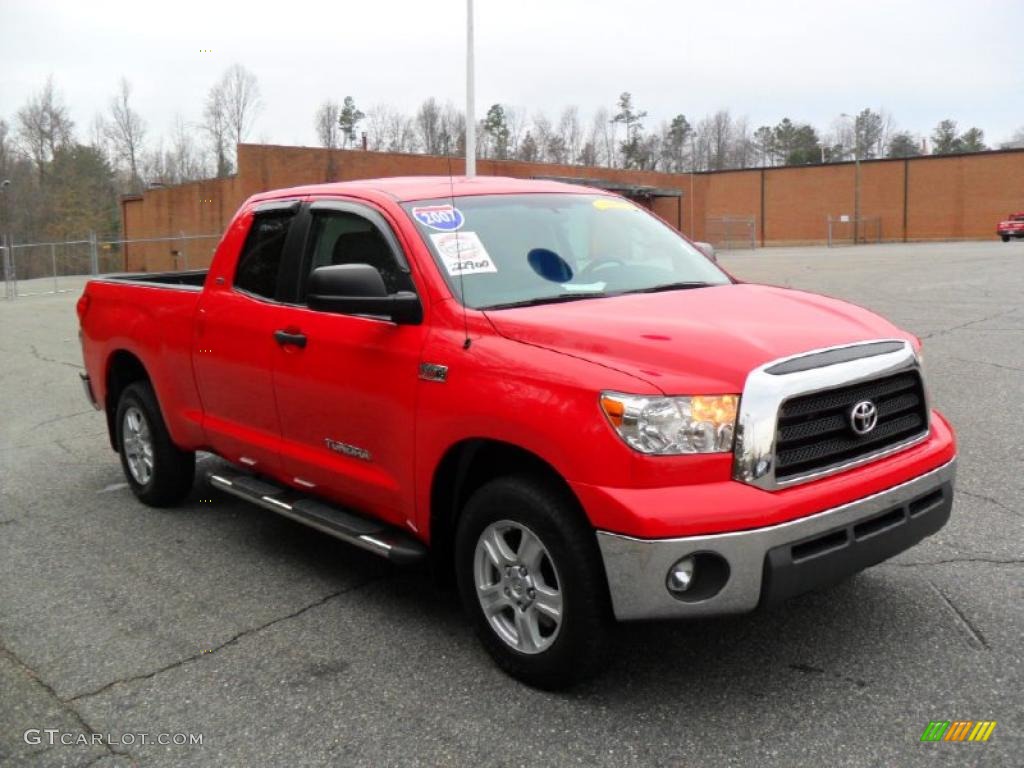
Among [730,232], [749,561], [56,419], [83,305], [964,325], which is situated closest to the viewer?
[749,561]

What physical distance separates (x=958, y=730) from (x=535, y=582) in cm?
148

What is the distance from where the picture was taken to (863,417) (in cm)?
341

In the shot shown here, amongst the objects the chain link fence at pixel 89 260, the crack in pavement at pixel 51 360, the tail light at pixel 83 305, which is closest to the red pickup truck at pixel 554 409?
the tail light at pixel 83 305

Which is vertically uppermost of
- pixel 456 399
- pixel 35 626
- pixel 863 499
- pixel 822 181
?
pixel 822 181

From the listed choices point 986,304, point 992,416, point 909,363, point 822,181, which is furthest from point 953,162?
point 909,363

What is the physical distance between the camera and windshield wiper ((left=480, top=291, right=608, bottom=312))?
3.87 m

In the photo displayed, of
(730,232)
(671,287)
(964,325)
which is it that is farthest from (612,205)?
(730,232)

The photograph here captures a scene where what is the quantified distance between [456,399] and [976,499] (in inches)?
140

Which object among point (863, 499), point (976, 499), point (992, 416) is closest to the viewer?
point (863, 499)

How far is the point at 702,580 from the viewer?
10.3 feet

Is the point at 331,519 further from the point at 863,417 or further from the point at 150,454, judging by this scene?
the point at 863,417

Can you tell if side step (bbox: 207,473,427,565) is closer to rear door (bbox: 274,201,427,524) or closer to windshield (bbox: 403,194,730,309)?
rear door (bbox: 274,201,427,524)

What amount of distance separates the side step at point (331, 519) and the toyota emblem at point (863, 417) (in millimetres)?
1772

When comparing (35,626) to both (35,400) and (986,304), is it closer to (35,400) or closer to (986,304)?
(35,400)
